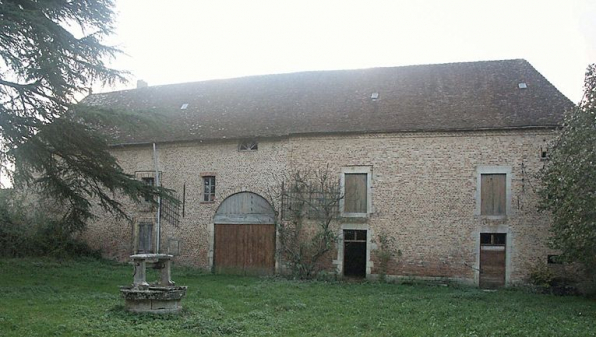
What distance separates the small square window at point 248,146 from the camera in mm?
21478

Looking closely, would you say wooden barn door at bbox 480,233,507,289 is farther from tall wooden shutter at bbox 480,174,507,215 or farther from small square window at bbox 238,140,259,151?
small square window at bbox 238,140,259,151

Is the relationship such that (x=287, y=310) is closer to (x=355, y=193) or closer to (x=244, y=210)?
(x=355, y=193)

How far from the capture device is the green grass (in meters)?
9.98

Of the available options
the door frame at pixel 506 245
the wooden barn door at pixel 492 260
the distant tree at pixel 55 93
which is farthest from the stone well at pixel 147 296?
the wooden barn door at pixel 492 260

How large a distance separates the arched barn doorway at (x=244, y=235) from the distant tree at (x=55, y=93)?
6.04 meters

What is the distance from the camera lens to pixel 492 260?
18.7m

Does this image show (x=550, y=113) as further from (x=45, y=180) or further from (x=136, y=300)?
(x=45, y=180)

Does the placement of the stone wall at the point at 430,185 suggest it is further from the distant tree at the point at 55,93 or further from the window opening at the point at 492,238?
the distant tree at the point at 55,93

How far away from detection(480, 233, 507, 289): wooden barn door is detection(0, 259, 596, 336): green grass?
5.08ft

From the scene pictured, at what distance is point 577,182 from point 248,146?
1154 centimetres

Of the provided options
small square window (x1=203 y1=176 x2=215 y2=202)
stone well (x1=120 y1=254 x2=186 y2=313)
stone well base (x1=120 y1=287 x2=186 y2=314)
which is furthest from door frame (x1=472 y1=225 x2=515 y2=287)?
stone well base (x1=120 y1=287 x2=186 y2=314)

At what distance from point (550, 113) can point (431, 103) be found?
3.85 meters

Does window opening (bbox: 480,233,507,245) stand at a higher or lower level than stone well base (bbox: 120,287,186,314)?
higher

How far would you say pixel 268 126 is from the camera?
21.4 metres
